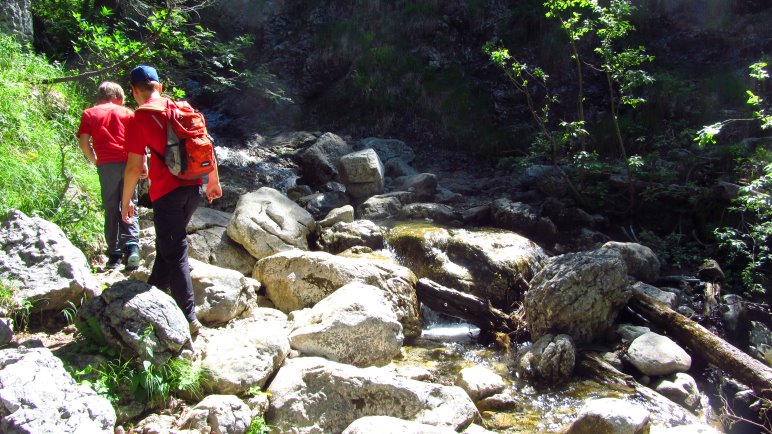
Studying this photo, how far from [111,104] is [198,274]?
1.88 m

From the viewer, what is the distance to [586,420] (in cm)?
424

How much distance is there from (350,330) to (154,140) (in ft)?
7.26

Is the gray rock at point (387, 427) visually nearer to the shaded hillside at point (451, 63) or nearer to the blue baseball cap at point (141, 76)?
the blue baseball cap at point (141, 76)

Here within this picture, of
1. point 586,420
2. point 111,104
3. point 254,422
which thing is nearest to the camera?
point 254,422

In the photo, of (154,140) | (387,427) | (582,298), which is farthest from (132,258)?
(582,298)

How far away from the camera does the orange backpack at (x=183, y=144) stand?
12.9 ft

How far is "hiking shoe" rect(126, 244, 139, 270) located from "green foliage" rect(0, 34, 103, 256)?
29.0 inches

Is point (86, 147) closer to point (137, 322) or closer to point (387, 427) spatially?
point (137, 322)

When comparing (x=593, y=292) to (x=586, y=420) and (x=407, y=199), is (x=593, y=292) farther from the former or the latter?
(x=407, y=199)

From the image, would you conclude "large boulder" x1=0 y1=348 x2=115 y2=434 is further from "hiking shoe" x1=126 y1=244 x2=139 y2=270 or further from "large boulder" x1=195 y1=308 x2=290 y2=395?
"hiking shoe" x1=126 y1=244 x2=139 y2=270

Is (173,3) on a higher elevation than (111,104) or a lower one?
higher

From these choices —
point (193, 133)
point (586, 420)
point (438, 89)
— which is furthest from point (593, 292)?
point (438, 89)

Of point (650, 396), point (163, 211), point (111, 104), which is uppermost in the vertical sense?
point (111, 104)

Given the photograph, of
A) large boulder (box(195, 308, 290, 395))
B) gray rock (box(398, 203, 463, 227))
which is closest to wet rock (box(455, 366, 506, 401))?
large boulder (box(195, 308, 290, 395))
